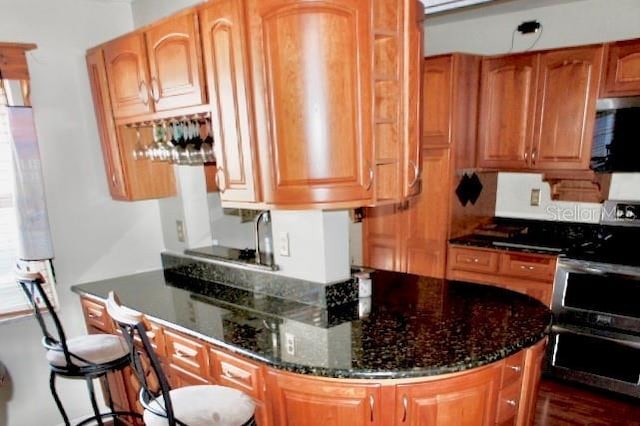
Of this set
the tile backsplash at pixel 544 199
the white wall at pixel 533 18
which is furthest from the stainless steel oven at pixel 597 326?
the white wall at pixel 533 18

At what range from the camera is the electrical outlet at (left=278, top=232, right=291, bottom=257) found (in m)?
1.97

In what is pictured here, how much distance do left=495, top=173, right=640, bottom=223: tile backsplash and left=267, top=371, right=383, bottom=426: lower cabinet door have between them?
280 centimetres

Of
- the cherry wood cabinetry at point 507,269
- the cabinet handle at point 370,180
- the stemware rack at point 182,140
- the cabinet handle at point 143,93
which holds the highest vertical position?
the cabinet handle at point 143,93

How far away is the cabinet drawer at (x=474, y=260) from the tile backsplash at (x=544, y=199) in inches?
27.1

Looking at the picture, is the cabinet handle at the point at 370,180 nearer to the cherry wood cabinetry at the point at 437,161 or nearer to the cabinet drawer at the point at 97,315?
the cherry wood cabinetry at the point at 437,161

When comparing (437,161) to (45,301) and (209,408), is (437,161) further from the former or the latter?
(45,301)

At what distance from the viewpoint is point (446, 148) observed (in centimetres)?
321

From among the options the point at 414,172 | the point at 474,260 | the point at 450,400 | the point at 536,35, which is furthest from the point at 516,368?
the point at 536,35

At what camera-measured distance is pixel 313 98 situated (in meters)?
1.47

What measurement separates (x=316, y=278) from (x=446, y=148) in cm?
189

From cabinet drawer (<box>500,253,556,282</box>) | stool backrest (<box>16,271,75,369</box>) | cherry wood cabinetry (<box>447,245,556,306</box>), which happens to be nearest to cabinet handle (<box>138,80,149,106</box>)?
stool backrest (<box>16,271,75,369</box>)

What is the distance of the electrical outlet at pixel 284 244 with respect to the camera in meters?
1.97

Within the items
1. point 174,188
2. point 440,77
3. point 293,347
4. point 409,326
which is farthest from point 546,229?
point 174,188

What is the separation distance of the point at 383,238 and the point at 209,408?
2.53 metres
